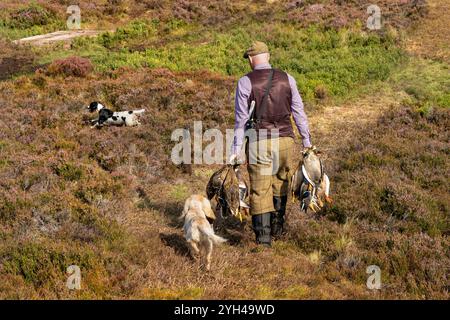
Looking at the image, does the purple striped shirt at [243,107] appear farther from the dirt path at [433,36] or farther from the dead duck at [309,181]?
the dirt path at [433,36]

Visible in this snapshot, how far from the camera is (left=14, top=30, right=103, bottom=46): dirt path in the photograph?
22.6m

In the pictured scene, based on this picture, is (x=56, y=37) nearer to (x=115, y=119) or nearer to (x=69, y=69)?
(x=69, y=69)

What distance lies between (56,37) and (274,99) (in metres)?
20.5

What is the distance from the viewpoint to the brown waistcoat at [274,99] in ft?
20.3

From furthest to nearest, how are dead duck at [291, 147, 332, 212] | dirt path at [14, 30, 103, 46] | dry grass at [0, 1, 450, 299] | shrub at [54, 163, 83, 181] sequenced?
dirt path at [14, 30, 103, 46], shrub at [54, 163, 83, 181], dead duck at [291, 147, 332, 212], dry grass at [0, 1, 450, 299]

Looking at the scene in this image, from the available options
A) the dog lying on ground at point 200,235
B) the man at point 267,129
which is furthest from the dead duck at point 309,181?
the dog lying on ground at point 200,235

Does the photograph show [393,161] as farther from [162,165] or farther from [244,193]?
[162,165]

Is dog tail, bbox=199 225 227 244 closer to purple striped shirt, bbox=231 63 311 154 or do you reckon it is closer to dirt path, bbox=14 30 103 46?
purple striped shirt, bbox=231 63 311 154

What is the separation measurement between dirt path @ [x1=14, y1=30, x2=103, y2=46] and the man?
19054 mm

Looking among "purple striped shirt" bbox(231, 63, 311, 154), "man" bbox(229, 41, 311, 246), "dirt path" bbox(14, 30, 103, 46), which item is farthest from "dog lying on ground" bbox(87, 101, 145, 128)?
"dirt path" bbox(14, 30, 103, 46)

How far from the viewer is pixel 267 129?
254 inches

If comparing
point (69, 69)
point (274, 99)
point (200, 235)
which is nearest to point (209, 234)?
point (200, 235)

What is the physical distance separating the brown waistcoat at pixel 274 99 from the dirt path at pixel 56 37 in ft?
62.7

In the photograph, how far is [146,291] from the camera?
17.6 feet
